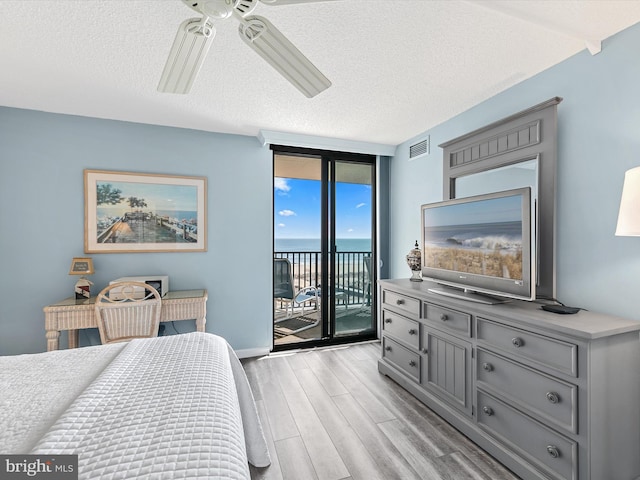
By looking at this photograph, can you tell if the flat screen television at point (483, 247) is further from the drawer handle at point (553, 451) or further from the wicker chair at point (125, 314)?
the wicker chair at point (125, 314)

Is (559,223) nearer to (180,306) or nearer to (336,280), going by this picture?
(336,280)

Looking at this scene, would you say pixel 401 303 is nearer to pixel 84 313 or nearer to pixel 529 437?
pixel 529 437

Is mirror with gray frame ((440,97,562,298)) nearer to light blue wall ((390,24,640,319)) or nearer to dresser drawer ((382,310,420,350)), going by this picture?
light blue wall ((390,24,640,319))

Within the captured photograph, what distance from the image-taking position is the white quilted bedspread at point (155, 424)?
0.72 m

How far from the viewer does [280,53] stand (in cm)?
131

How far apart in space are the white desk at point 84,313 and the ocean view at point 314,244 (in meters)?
1.28

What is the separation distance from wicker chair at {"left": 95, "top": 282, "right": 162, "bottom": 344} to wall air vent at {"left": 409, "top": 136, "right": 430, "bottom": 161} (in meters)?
3.05

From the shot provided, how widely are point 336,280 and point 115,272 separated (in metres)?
2.46

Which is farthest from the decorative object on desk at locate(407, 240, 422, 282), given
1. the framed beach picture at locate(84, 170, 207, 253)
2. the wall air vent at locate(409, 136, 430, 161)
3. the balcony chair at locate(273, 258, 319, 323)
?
the framed beach picture at locate(84, 170, 207, 253)

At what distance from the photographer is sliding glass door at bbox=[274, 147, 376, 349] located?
149 inches

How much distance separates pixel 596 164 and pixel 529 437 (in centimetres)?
164

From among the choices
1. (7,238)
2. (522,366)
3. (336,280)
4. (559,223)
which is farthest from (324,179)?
(7,238)

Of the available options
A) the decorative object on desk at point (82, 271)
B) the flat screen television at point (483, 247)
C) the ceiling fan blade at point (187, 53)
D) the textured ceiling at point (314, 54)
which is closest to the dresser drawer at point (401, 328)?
the flat screen television at point (483, 247)

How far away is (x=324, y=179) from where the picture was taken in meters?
3.77
